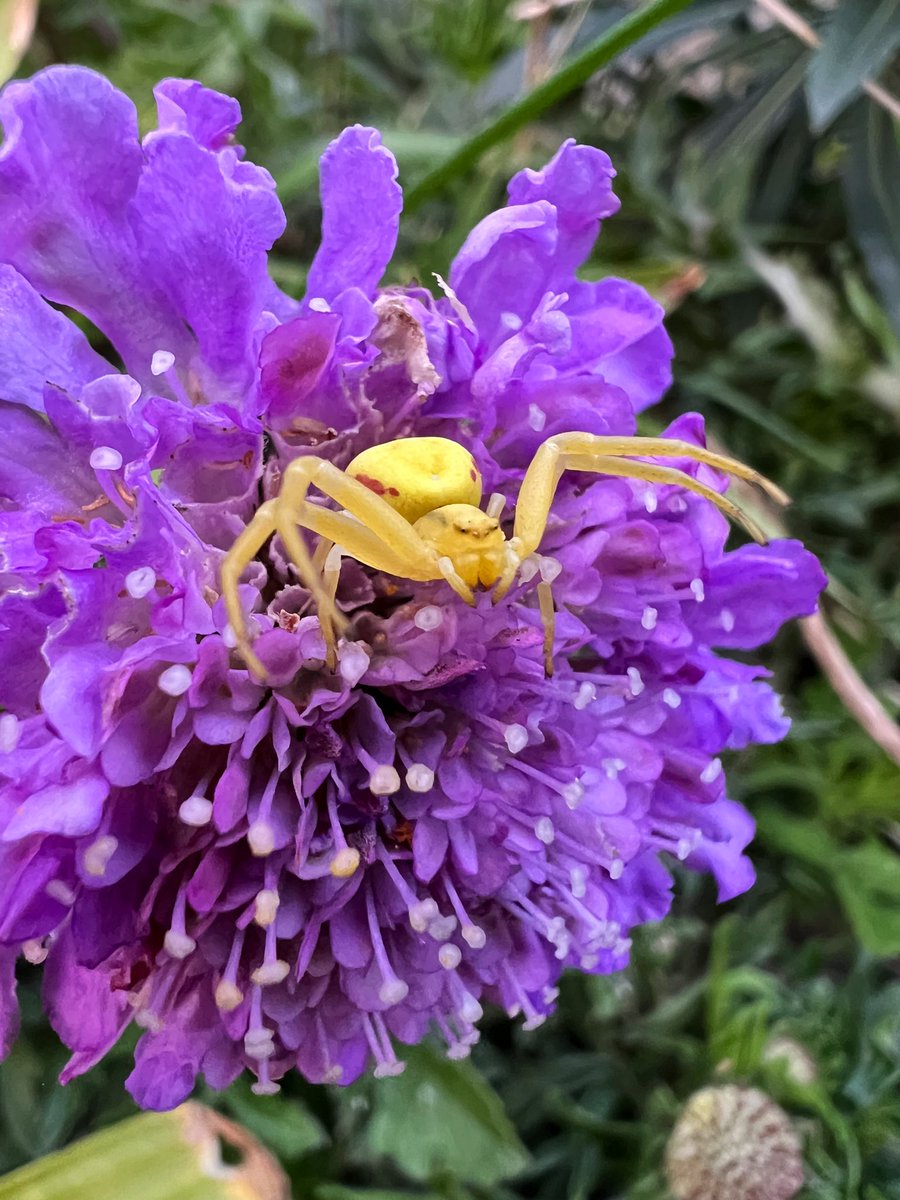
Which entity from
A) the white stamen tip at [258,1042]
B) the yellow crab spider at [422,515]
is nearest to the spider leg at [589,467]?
the yellow crab spider at [422,515]

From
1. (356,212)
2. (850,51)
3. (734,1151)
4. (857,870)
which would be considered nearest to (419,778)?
(356,212)

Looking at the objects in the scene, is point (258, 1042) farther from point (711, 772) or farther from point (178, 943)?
point (711, 772)

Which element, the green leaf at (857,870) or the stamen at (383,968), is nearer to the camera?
the stamen at (383,968)

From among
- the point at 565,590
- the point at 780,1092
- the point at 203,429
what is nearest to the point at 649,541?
the point at 565,590

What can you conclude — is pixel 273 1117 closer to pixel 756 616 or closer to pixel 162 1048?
pixel 162 1048

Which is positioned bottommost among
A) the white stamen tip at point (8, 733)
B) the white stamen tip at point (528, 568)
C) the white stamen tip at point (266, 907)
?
the white stamen tip at point (266, 907)

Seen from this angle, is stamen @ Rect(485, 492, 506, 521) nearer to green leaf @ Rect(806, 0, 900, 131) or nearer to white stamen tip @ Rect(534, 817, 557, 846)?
white stamen tip @ Rect(534, 817, 557, 846)

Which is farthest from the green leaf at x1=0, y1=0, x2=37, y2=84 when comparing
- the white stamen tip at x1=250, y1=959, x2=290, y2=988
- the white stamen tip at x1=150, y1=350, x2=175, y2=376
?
the white stamen tip at x1=250, y1=959, x2=290, y2=988

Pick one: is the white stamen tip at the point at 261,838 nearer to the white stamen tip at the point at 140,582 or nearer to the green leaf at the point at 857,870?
the white stamen tip at the point at 140,582
